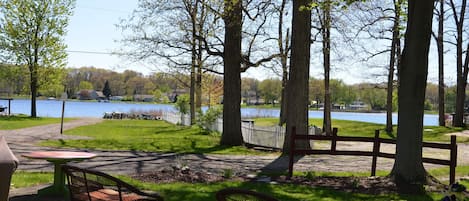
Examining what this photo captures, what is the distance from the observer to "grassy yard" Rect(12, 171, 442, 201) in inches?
311

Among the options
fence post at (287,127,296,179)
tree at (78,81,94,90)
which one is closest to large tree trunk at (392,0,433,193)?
fence post at (287,127,296,179)

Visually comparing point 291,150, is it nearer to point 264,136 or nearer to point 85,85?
point 264,136

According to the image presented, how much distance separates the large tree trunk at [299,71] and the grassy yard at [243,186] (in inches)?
263

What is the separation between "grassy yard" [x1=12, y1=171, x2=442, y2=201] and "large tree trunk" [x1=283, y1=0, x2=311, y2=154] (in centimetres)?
667

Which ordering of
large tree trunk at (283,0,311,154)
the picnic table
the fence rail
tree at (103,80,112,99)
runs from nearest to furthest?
the picnic table, large tree trunk at (283,0,311,154), the fence rail, tree at (103,80,112,99)

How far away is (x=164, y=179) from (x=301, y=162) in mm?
5685

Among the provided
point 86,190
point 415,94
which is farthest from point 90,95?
point 86,190

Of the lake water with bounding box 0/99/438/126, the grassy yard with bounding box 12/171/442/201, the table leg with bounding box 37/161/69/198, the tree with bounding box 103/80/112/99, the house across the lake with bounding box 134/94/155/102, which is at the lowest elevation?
the lake water with bounding box 0/99/438/126

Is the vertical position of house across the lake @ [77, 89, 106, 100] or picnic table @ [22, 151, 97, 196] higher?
house across the lake @ [77, 89, 106, 100]

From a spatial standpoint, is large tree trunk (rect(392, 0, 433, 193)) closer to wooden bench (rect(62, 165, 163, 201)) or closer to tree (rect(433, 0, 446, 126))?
wooden bench (rect(62, 165, 163, 201))

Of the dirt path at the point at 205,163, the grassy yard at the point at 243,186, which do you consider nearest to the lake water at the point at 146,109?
the dirt path at the point at 205,163

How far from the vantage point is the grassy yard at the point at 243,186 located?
791 cm

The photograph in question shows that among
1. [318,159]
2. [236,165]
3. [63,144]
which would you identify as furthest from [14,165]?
[63,144]

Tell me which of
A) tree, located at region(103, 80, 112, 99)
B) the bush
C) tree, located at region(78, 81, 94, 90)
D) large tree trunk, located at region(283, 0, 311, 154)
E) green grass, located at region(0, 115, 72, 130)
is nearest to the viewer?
large tree trunk, located at region(283, 0, 311, 154)
